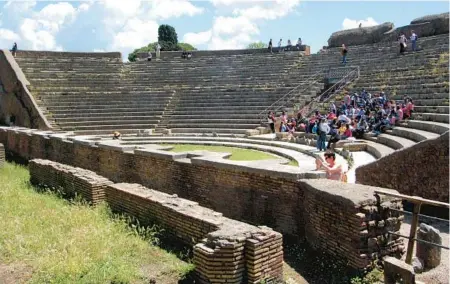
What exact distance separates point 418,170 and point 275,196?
3.30 meters

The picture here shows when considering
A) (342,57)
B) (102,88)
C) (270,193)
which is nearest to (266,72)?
(342,57)

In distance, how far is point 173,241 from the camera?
22.6 ft

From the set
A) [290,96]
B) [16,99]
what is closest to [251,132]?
[290,96]

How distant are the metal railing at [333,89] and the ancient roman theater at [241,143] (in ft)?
0.33

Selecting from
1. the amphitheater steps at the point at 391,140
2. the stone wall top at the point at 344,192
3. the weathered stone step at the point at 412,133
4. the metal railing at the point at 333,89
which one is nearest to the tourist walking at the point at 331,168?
the stone wall top at the point at 344,192

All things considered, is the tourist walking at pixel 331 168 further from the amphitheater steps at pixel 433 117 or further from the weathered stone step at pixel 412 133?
the amphitheater steps at pixel 433 117

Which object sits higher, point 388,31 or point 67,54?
point 388,31

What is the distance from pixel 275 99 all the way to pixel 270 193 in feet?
50.1

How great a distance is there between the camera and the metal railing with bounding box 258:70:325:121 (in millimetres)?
21483

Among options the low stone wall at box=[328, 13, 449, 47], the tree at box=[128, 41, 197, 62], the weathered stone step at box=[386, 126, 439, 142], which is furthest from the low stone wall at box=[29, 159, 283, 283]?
the tree at box=[128, 41, 197, 62]

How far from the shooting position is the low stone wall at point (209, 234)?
17.6 feet

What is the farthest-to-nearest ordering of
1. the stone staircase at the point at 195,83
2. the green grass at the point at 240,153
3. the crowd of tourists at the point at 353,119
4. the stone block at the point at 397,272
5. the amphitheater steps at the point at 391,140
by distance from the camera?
1. the stone staircase at the point at 195,83
2. the crowd of tourists at the point at 353,119
3. the green grass at the point at 240,153
4. the amphitheater steps at the point at 391,140
5. the stone block at the point at 397,272

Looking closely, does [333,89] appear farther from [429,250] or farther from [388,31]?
[429,250]

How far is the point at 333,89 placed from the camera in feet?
72.0
